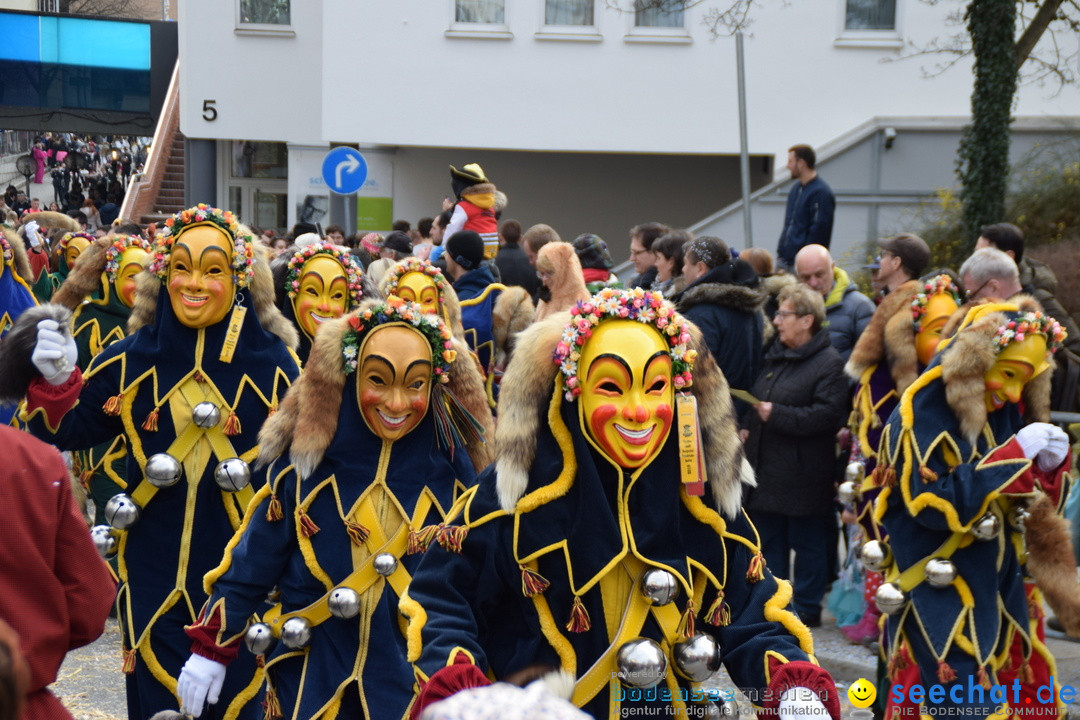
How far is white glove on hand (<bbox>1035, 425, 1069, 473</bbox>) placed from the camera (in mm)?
4844

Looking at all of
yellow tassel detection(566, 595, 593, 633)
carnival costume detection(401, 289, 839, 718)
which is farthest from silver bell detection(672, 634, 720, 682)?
yellow tassel detection(566, 595, 593, 633)

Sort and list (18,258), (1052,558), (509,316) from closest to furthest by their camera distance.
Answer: (1052,558), (509,316), (18,258)

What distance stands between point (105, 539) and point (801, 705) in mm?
3238

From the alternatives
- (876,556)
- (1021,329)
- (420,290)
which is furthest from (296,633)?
(420,290)

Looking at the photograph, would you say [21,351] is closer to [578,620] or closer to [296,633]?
[296,633]

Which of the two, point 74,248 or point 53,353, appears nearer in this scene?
point 53,353

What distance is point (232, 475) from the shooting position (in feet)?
16.8

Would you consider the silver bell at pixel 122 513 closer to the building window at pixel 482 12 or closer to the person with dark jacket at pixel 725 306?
the person with dark jacket at pixel 725 306

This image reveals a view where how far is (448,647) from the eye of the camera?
3.12 metres

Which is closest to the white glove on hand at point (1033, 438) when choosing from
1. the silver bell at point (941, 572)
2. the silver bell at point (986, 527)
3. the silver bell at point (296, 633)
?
the silver bell at point (986, 527)

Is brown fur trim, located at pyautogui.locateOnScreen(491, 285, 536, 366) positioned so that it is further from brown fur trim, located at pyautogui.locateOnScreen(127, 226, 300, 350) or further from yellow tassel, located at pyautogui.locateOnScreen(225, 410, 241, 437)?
yellow tassel, located at pyautogui.locateOnScreen(225, 410, 241, 437)

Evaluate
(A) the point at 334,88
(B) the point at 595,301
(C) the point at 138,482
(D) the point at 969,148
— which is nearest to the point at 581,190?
(A) the point at 334,88

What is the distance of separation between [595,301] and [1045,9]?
1227 centimetres

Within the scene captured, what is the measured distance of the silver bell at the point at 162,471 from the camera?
5.18 m
